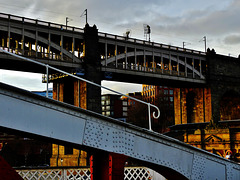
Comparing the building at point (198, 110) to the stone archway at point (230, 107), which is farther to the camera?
the stone archway at point (230, 107)

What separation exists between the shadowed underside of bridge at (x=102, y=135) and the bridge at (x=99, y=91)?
0.02 meters

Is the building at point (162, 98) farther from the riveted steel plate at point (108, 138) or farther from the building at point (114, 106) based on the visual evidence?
the riveted steel plate at point (108, 138)

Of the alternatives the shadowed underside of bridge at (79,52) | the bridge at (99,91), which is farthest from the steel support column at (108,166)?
the shadowed underside of bridge at (79,52)

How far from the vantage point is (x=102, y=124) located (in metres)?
6.43

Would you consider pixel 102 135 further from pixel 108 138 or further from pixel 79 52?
pixel 79 52

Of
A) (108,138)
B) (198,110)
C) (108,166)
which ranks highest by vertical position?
(198,110)

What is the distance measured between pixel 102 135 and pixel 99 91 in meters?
29.8

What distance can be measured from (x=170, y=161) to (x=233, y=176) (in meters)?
2.39

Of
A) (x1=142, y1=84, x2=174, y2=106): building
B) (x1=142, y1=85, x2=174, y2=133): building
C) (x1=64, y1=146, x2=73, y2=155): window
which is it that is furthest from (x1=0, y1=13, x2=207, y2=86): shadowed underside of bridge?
(x1=142, y1=84, x2=174, y2=106): building

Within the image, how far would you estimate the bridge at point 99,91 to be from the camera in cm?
578

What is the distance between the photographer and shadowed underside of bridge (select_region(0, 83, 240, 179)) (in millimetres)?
5434

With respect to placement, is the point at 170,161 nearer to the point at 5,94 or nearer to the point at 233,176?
the point at 233,176

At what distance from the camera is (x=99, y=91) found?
36.1 metres

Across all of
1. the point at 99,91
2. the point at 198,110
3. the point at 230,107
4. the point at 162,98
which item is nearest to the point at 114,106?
the point at 162,98
